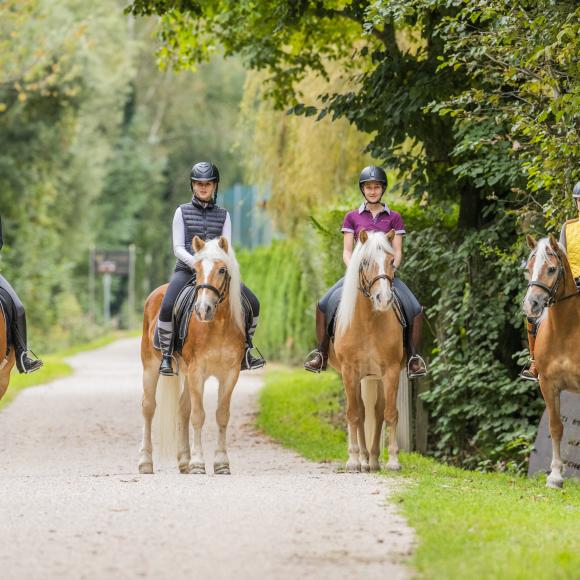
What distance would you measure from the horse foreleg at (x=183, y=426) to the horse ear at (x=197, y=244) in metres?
1.44

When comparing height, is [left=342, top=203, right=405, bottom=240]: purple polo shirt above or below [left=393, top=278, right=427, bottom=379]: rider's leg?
above

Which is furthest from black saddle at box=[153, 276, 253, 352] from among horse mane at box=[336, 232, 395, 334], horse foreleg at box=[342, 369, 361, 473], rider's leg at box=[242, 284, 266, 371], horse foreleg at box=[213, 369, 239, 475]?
horse foreleg at box=[342, 369, 361, 473]

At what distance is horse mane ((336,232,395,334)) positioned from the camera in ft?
37.1

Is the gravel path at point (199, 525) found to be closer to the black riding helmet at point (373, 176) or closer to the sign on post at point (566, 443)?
the sign on post at point (566, 443)

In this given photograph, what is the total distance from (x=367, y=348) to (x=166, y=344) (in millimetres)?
1846

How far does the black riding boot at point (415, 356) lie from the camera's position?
11898 millimetres

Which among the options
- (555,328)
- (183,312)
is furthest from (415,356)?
(183,312)

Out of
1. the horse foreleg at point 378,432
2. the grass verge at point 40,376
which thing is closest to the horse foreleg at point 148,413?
the horse foreleg at point 378,432

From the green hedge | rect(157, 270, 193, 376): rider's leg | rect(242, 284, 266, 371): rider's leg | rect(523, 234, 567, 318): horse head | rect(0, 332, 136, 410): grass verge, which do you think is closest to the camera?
rect(523, 234, 567, 318): horse head

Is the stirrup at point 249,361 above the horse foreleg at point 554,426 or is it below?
above

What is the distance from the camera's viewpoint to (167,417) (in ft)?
40.1

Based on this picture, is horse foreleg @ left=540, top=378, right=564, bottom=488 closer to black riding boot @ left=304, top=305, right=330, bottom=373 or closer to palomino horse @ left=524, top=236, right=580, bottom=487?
palomino horse @ left=524, top=236, right=580, bottom=487

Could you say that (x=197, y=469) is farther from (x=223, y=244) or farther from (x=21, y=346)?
(x=21, y=346)

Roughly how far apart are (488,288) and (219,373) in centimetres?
463
